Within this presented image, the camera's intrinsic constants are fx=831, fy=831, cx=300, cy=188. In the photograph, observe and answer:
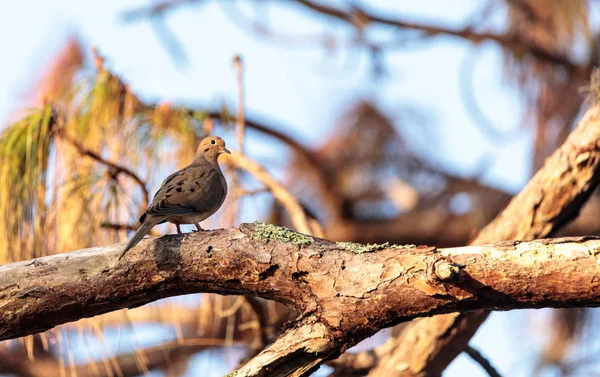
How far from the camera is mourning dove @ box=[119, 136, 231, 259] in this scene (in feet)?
10.0

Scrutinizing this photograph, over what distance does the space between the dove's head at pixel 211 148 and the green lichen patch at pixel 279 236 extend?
1.40m

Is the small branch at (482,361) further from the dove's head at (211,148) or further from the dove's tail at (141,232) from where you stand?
the dove's tail at (141,232)

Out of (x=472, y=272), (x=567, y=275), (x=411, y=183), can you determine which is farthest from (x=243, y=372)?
(x=411, y=183)

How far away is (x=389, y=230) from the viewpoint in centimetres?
686

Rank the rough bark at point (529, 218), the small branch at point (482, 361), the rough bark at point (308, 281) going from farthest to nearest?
the small branch at point (482, 361), the rough bark at point (529, 218), the rough bark at point (308, 281)

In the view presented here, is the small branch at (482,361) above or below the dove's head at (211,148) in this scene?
below

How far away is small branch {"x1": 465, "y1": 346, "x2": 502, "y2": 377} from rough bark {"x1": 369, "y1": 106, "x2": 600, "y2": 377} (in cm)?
4

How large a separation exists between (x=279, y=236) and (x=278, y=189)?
1654 millimetres

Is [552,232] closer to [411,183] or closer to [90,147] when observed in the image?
[90,147]

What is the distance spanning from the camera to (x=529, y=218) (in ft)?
12.6

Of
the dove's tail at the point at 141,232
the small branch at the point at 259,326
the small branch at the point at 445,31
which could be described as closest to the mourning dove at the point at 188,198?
the dove's tail at the point at 141,232

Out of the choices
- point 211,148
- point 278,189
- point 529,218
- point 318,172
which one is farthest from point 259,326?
point 318,172

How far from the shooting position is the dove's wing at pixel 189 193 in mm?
3123

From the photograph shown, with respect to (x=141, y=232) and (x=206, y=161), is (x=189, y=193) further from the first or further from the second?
(x=206, y=161)
